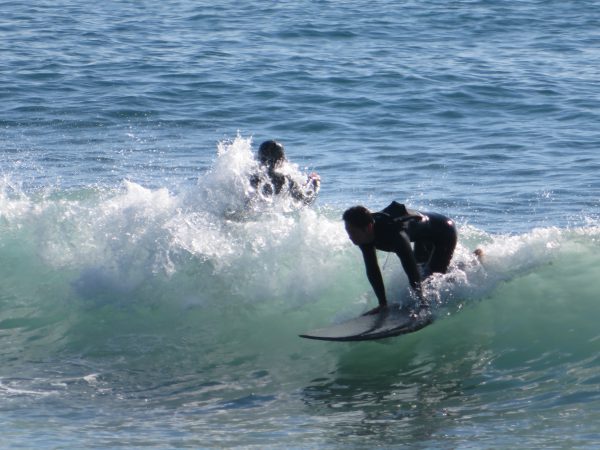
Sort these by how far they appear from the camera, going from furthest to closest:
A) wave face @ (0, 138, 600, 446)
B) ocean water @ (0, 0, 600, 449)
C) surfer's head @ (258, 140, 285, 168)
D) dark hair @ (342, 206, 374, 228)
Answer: surfer's head @ (258, 140, 285, 168) < dark hair @ (342, 206, 374, 228) < wave face @ (0, 138, 600, 446) < ocean water @ (0, 0, 600, 449)

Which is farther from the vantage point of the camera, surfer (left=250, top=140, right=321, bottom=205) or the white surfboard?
surfer (left=250, top=140, right=321, bottom=205)

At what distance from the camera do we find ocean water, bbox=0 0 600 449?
7.80 meters

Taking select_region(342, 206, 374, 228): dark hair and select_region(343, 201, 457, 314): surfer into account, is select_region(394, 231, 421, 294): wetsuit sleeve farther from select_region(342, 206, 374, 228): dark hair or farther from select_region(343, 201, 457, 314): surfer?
select_region(342, 206, 374, 228): dark hair

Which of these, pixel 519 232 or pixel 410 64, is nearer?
pixel 519 232

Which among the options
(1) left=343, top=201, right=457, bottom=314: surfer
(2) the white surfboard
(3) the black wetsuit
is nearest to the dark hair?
(1) left=343, top=201, right=457, bottom=314: surfer

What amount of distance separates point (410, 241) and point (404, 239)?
44 centimetres

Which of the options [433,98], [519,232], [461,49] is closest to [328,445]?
[519,232]

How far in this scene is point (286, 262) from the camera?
10.4 m

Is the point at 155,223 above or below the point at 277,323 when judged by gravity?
above

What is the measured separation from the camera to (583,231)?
10.8 meters

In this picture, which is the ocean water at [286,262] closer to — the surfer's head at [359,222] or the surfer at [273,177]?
the surfer at [273,177]

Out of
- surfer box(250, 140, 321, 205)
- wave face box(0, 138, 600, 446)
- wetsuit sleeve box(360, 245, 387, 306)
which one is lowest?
wave face box(0, 138, 600, 446)

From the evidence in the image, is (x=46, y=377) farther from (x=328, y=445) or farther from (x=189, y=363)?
(x=328, y=445)

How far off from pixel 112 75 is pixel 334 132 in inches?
234
